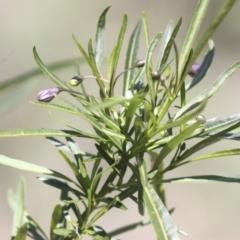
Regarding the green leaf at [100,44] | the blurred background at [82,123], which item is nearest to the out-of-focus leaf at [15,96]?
the green leaf at [100,44]

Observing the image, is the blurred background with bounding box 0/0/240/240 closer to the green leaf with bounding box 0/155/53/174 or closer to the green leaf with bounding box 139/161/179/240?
the green leaf with bounding box 0/155/53/174

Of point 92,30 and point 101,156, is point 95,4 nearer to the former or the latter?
point 92,30

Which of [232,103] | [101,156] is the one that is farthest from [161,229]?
[232,103]

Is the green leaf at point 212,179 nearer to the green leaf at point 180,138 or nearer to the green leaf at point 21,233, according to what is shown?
the green leaf at point 180,138

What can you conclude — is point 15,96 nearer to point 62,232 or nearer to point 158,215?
point 62,232

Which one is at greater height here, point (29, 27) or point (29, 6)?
point (29, 6)

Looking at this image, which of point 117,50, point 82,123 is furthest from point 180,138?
point 82,123
